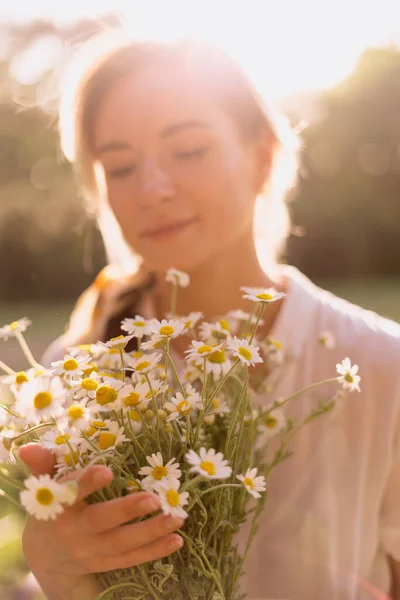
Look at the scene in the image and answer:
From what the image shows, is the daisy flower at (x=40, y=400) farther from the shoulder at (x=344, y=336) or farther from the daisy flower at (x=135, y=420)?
the shoulder at (x=344, y=336)

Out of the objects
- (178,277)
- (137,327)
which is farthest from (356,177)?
(137,327)

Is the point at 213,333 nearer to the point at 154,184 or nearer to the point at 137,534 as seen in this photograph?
the point at 137,534

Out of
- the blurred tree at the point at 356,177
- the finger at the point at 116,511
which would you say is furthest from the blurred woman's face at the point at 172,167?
the blurred tree at the point at 356,177

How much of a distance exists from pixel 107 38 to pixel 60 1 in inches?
18.6

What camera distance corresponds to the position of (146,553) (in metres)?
0.51

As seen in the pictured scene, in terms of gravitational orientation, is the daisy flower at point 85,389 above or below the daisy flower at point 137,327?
below

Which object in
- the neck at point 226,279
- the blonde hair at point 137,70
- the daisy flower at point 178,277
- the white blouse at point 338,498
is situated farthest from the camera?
the neck at point 226,279

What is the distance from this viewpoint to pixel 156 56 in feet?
3.53

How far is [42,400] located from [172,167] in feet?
1.95

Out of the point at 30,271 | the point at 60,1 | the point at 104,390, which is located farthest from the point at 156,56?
the point at 30,271

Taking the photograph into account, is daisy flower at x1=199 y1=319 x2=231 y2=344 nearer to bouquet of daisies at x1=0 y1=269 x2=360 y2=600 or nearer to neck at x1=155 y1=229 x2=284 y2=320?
bouquet of daisies at x1=0 y1=269 x2=360 y2=600

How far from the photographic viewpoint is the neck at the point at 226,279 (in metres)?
1.19

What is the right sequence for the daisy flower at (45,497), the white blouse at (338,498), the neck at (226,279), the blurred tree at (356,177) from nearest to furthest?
the daisy flower at (45,497) < the white blouse at (338,498) < the neck at (226,279) < the blurred tree at (356,177)

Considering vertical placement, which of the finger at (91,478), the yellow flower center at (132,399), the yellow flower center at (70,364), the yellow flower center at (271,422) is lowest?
the yellow flower center at (271,422)
